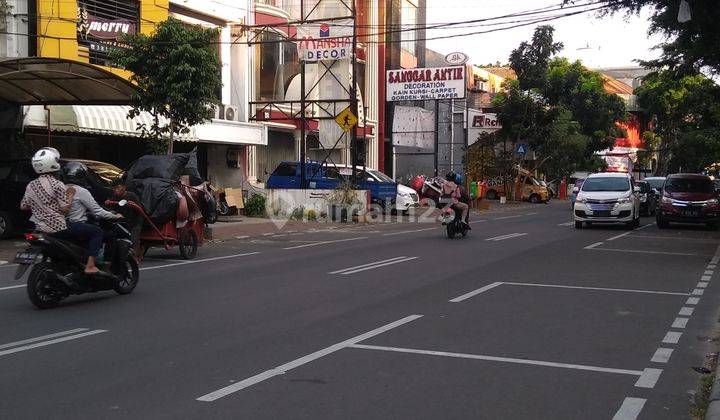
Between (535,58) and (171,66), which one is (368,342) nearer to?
(171,66)

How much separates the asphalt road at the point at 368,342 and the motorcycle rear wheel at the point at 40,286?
187mm

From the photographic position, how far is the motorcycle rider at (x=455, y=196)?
66.1 ft

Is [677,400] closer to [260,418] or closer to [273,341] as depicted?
[260,418]

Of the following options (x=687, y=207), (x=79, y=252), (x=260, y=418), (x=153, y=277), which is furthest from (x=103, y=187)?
(x=687, y=207)

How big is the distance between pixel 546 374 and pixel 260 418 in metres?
2.71

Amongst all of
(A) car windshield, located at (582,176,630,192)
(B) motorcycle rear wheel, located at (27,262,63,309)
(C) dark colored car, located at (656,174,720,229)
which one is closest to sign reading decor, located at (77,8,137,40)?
(B) motorcycle rear wheel, located at (27,262,63,309)

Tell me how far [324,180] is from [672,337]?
72.4 feet

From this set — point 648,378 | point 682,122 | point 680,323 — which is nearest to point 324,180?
point 680,323

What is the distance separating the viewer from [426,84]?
127 feet

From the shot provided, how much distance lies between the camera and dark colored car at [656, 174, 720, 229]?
24547 millimetres

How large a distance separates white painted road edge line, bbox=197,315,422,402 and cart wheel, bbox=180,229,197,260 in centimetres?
720

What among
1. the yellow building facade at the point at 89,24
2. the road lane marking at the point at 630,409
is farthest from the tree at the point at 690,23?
the yellow building facade at the point at 89,24

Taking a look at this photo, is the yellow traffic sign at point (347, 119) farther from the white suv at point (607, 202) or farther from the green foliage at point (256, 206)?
the white suv at point (607, 202)

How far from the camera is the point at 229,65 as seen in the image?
29.6 metres
